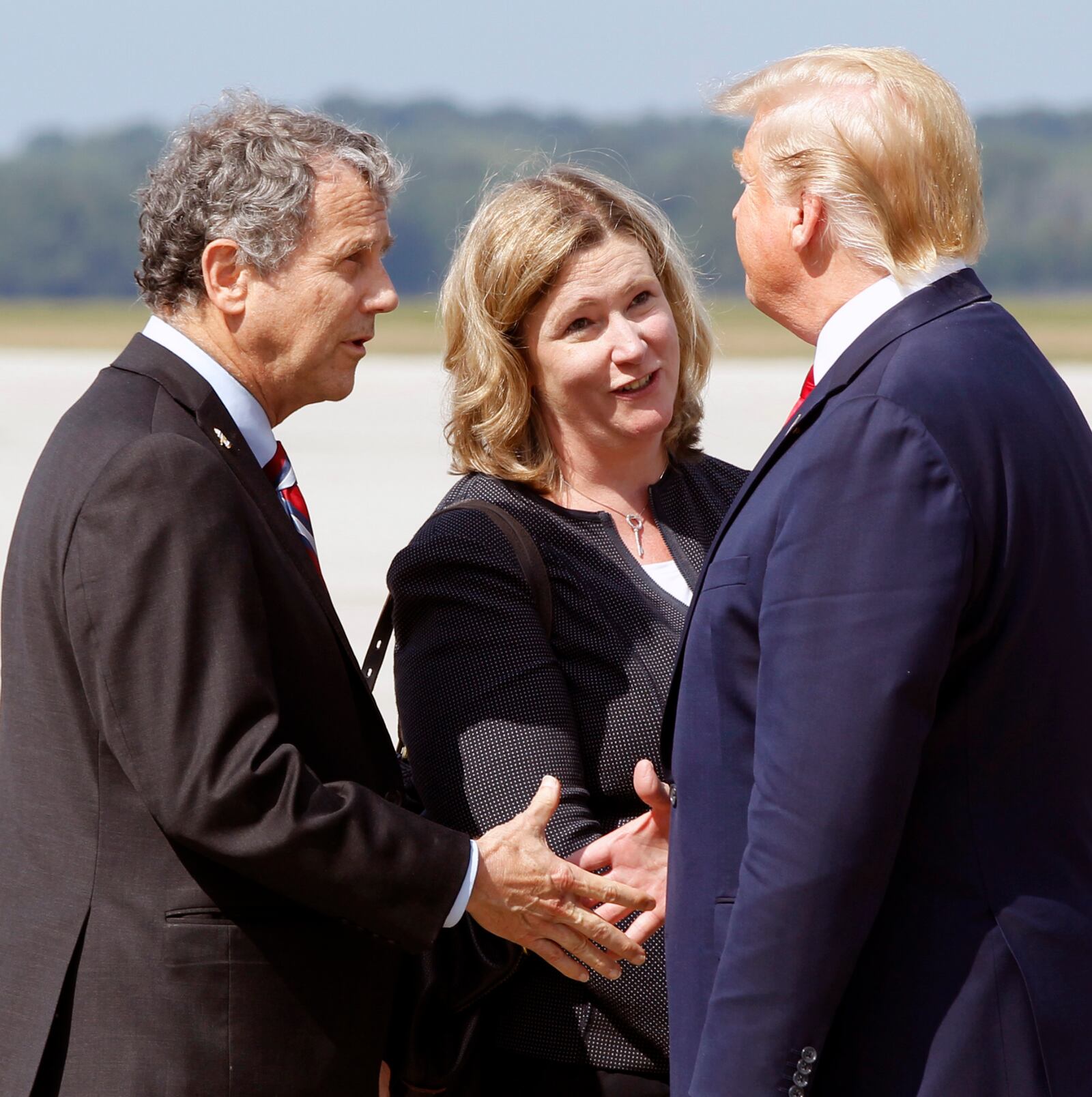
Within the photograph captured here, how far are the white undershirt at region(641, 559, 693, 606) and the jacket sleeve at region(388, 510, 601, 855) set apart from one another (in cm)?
41

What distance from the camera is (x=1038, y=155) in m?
161

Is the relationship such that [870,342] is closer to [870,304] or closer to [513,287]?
[870,304]

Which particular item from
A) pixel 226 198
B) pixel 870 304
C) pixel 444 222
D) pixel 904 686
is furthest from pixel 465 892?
pixel 444 222

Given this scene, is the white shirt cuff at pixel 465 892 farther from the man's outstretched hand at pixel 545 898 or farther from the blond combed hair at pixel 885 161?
the blond combed hair at pixel 885 161

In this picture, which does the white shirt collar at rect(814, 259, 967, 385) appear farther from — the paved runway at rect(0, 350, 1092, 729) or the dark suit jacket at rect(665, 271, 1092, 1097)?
the paved runway at rect(0, 350, 1092, 729)

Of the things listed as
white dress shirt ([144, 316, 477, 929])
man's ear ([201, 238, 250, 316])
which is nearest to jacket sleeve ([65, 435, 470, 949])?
white dress shirt ([144, 316, 477, 929])

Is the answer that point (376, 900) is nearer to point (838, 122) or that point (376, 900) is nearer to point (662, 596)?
point (662, 596)

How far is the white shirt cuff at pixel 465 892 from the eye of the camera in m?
2.83

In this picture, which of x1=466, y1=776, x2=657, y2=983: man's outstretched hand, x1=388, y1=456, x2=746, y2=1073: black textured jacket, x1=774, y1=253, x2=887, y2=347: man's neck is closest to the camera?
x1=774, y1=253, x2=887, y2=347: man's neck

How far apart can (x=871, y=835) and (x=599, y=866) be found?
101cm

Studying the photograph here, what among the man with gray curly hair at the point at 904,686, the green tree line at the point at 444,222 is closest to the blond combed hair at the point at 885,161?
the man with gray curly hair at the point at 904,686

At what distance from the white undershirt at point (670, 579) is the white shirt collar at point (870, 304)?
1.14 metres

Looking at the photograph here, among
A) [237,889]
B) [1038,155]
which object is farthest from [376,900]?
[1038,155]

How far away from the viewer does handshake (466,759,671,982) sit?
2967 millimetres
